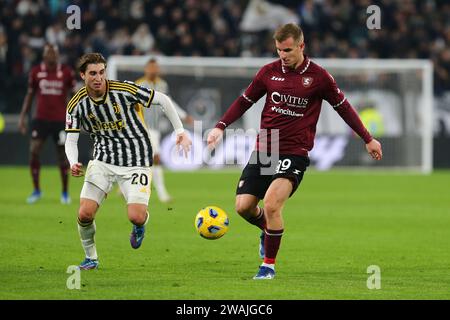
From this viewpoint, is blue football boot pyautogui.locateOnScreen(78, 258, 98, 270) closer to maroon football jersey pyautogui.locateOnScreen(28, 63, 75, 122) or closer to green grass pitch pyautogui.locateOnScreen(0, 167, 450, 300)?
green grass pitch pyautogui.locateOnScreen(0, 167, 450, 300)

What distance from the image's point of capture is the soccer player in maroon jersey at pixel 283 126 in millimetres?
9164

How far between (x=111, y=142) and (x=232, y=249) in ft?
8.32

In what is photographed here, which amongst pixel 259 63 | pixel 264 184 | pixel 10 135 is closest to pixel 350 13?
pixel 259 63

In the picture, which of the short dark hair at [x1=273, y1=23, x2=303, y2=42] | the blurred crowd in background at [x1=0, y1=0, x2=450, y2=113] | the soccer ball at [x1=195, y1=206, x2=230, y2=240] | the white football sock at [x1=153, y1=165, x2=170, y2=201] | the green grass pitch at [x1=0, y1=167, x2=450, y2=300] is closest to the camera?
the green grass pitch at [x1=0, y1=167, x2=450, y2=300]

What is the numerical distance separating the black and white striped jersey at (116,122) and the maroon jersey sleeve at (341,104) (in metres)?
1.65

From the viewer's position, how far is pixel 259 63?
25.6m

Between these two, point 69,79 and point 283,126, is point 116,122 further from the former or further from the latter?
point 69,79

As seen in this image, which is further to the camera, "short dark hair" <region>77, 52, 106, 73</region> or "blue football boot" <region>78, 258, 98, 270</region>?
Answer: "blue football boot" <region>78, 258, 98, 270</region>

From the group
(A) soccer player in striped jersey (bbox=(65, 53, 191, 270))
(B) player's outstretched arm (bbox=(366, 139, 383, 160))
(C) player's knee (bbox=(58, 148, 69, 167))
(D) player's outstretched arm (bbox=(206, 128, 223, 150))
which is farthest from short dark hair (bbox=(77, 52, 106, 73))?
(C) player's knee (bbox=(58, 148, 69, 167))

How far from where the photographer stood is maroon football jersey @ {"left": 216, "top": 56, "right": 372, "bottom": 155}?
30.7 ft

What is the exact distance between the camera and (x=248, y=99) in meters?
9.66

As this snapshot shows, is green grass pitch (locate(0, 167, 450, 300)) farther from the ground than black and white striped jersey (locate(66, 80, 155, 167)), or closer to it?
closer to it

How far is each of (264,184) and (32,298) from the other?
2.64m
